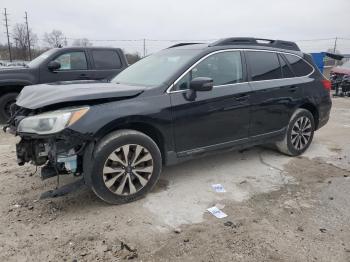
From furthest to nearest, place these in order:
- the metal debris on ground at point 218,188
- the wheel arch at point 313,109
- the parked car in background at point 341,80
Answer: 1. the parked car in background at point 341,80
2. the wheel arch at point 313,109
3. the metal debris on ground at point 218,188

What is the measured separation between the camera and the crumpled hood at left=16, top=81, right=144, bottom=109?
11.4 feet

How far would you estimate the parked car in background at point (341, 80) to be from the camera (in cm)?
1387

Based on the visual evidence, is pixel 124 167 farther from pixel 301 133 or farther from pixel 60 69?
pixel 60 69

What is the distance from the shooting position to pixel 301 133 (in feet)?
18.1

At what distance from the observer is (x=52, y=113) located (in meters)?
3.41

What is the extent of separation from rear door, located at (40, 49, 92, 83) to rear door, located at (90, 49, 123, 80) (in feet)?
0.63

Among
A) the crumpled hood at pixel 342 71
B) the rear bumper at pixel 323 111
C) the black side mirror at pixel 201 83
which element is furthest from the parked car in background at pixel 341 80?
the black side mirror at pixel 201 83

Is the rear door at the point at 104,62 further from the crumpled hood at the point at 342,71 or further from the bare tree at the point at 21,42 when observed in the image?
the bare tree at the point at 21,42

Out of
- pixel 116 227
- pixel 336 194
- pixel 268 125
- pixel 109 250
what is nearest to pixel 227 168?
pixel 268 125

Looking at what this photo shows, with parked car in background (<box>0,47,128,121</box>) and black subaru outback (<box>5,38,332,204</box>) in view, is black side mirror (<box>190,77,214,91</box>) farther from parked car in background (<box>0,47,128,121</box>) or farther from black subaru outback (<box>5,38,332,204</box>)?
parked car in background (<box>0,47,128,121</box>)

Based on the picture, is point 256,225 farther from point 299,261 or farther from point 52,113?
point 52,113

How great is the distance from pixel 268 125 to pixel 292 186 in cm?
102

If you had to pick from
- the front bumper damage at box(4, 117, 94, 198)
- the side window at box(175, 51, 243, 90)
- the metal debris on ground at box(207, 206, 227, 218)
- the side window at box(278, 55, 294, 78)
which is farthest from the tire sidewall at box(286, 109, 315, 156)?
the front bumper damage at box(4, 117, 94, 198)

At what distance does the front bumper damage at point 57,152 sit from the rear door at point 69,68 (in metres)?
4.59
